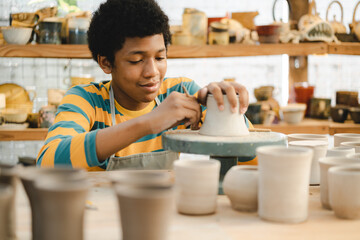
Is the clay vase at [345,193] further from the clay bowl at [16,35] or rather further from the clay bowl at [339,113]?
the clay bowl at [16,35]

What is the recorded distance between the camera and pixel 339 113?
2945mm

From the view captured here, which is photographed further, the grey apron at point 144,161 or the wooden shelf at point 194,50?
the wooden shelf at point 194,50

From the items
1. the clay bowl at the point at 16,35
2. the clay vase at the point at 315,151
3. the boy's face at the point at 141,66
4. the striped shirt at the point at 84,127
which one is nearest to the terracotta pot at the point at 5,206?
the striped shirt at the point at 84,127

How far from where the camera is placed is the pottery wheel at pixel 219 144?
1.13 metres

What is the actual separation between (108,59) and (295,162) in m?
1.11

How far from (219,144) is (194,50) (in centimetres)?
171

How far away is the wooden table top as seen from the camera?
0.88m

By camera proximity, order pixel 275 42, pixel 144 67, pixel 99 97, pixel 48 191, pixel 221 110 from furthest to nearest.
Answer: pixel 275 42 < pixel 99 97 < pixel 144 67 < pixel 221 110 < pixel 48 191

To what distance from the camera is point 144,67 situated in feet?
5.49

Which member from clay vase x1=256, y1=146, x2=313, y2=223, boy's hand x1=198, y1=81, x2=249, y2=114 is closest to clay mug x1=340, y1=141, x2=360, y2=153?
boy's hand x1=198, y1=81, x2=249, y2=114

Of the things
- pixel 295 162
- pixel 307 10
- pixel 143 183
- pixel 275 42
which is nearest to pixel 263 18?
pixel 307 10

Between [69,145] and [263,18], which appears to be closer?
[69,145]

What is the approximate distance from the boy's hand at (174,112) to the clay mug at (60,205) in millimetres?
642

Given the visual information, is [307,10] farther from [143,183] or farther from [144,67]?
[143,183]
